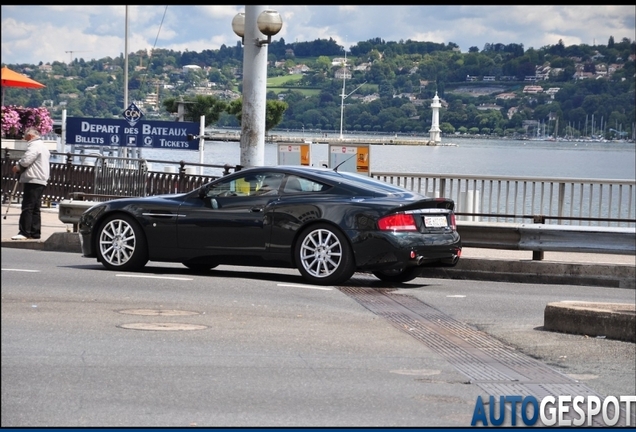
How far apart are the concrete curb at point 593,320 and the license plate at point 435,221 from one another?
292 centimetres

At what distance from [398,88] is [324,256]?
891 centimetres

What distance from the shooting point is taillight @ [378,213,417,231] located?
41.8 ft

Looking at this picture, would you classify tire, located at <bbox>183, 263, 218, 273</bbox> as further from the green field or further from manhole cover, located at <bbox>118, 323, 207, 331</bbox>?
the green field

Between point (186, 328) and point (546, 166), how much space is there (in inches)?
2207

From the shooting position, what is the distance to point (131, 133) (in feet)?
80.7

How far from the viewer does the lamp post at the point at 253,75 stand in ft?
57.6

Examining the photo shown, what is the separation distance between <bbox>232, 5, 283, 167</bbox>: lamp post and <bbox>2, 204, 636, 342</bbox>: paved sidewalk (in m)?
3.36

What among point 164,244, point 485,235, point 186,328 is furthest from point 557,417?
point 485,235

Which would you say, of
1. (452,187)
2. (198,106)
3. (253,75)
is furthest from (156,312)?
(198,106)

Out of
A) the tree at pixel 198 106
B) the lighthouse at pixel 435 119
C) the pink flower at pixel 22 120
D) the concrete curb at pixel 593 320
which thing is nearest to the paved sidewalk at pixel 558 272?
the concrete curb at pixel 593 320

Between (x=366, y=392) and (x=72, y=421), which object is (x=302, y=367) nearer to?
(x=366, y=392)

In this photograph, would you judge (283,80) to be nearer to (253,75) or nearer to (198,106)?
(253,75)

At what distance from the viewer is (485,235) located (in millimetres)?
16234

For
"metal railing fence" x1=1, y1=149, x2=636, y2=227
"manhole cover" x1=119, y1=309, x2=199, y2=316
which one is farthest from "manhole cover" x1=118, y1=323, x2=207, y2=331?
"metal railing fence" x1=1, y1=149, x2=636, y2=227
